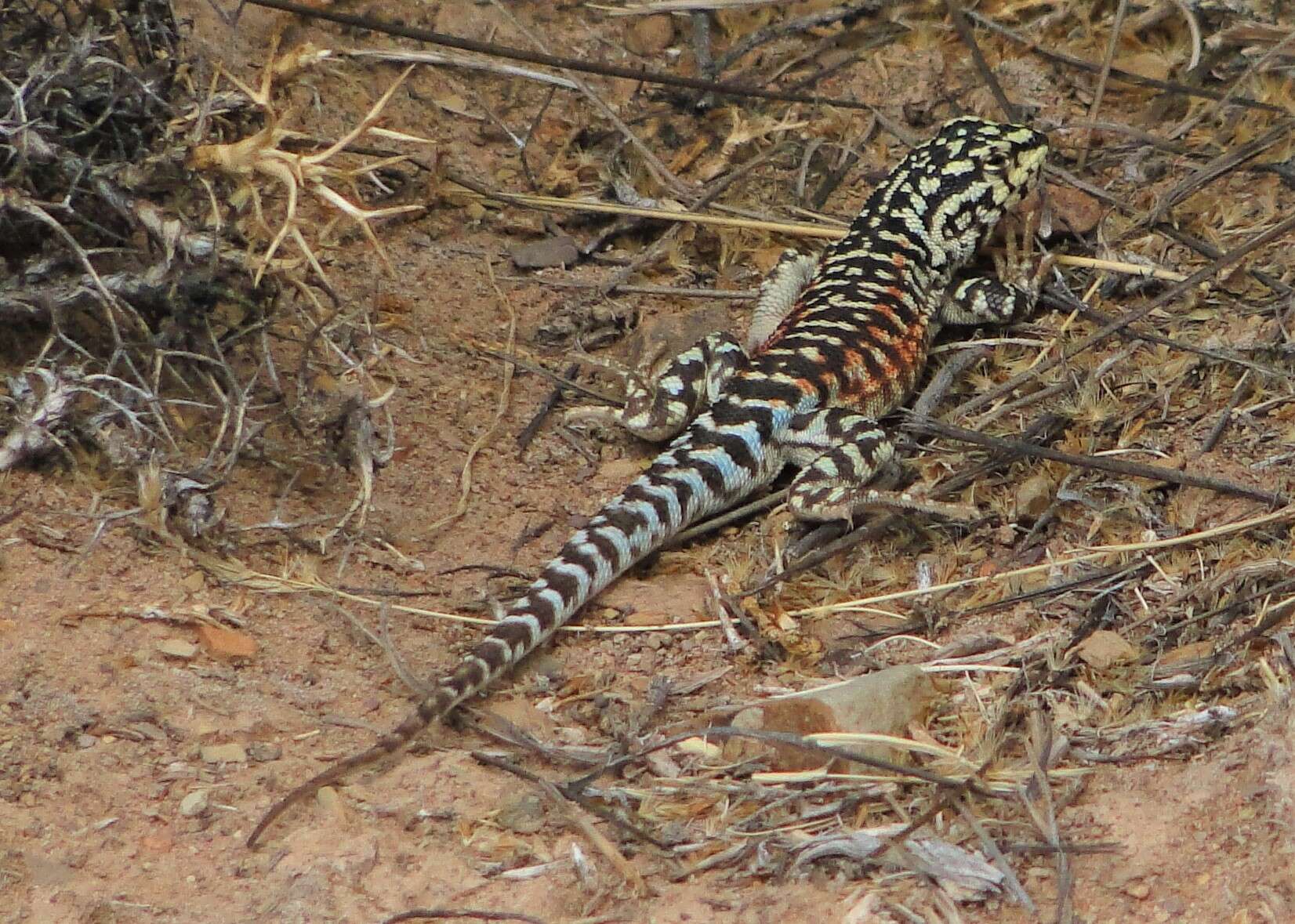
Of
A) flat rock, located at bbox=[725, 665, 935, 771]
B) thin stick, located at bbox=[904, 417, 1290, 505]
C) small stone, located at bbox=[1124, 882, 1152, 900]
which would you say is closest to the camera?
small stone, located at bbox=[1124, 882, 1152, 900]

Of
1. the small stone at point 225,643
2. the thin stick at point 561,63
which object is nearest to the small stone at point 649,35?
the thin stick at point 561,63

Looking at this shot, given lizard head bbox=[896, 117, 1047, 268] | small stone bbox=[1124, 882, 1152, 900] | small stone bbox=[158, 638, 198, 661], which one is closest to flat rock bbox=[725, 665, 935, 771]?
small stone bbox=[1124, 882, 1152, 900]

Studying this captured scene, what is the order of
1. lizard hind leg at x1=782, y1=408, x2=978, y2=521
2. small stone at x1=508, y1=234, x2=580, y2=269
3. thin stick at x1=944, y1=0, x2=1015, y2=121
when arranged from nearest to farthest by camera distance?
lizard hind leg at x1=782, y1=408, x2=978, y2=521 → small stone at x1=508, y1=234, x2=580, y2=269 → thin stick at x1=944, y1=0, x2=1015, y2=121

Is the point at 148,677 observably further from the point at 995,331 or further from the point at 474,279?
the point at 995,331

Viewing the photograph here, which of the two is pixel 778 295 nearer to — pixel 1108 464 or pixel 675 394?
pixel 675 394

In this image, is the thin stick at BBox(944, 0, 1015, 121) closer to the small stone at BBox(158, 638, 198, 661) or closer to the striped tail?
the striped tail

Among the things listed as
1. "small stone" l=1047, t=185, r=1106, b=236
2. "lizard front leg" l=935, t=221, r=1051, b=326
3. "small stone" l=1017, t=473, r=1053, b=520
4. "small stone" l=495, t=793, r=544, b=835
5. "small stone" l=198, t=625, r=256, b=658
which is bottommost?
"small stone" l=198, t=625, r=256, b=658

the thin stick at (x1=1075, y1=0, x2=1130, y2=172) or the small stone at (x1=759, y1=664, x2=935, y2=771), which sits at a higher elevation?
the thin stick at (x1=1075, y1=0, x2=1130, y2=172)
